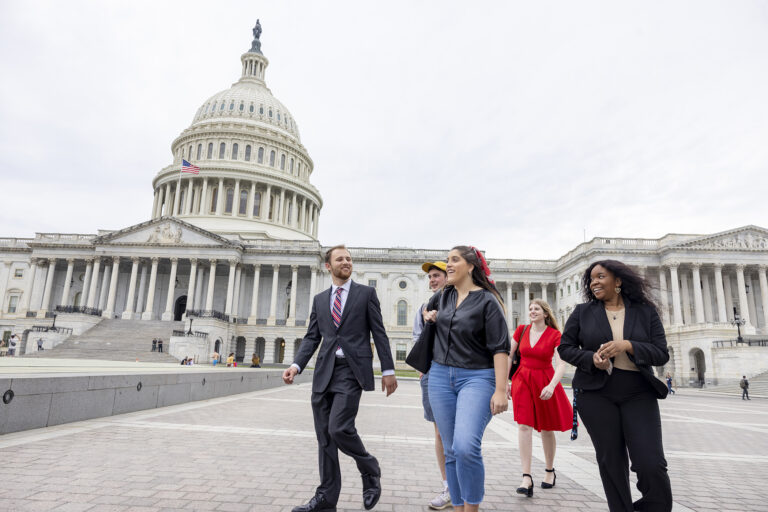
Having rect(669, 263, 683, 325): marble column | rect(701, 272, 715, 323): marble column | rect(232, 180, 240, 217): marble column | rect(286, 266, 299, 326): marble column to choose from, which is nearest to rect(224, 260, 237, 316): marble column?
rect(286, 266, 299, 326): marble column

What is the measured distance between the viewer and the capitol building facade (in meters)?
51.7

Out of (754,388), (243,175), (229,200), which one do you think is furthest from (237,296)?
(754,388)

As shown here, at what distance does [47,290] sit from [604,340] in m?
68.8

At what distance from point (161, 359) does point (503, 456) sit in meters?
41.2

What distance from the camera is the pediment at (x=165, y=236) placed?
56.9 m

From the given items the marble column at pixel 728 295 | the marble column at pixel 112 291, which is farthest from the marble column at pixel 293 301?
the marble column at pixel 728 295

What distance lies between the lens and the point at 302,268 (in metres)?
60.6

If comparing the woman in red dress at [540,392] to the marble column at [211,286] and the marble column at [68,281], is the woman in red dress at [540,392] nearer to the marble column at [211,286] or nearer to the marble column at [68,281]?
the marble column at [211,286]

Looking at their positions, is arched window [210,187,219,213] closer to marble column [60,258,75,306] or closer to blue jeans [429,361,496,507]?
marble column [60,258,75,306]

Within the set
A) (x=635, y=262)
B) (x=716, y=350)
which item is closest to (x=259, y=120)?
(x=635, y=262)

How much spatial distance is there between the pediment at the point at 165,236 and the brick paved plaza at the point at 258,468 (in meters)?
48.8

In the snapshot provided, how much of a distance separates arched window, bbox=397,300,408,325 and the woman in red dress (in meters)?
55.0

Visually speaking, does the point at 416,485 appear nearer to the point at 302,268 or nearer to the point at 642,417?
the point at 642,417

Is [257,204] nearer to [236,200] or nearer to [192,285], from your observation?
[236,200]
